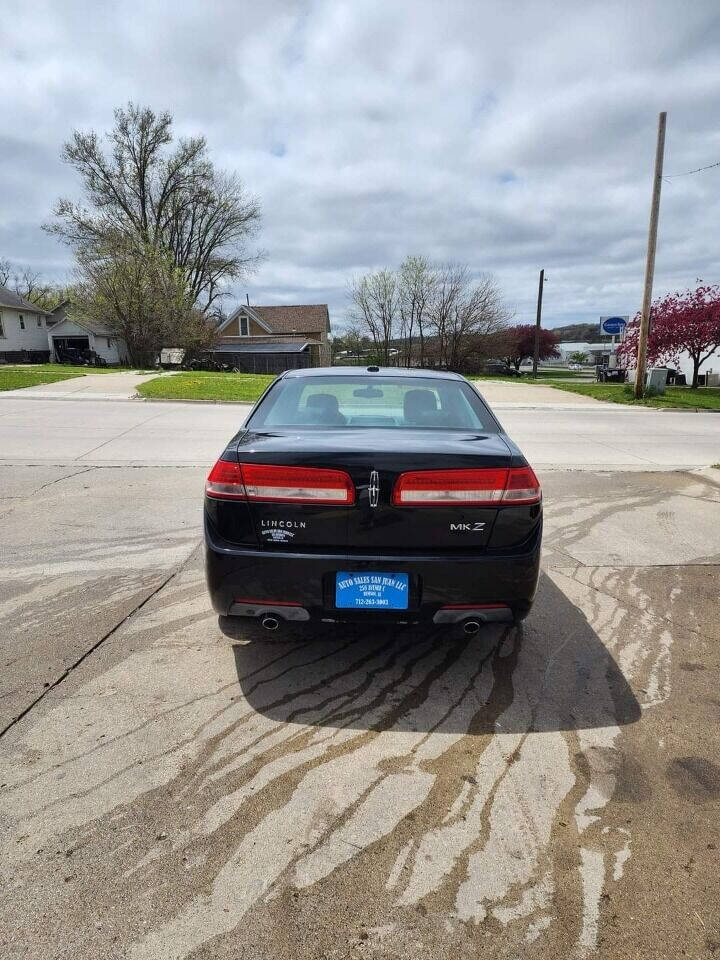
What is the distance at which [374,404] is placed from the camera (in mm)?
3920

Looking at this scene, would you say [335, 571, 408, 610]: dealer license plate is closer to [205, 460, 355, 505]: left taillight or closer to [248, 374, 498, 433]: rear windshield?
[205, 460, 355, 505]: left taillight

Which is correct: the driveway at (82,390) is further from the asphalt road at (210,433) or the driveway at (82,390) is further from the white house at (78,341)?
the white house at (78,341)

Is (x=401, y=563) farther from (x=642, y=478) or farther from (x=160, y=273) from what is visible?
(x=160, y=273)

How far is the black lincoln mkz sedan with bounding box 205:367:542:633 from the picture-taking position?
267 centimetres

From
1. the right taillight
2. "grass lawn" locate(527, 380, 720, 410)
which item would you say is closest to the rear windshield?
the right taillight

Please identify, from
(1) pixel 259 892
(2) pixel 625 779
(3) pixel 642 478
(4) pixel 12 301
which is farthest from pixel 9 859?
(4) pixel 12 301

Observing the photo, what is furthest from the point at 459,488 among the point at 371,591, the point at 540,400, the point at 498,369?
the point at 498,369

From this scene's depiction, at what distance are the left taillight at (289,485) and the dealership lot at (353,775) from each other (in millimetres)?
679

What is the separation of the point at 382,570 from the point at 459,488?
1.70 ft

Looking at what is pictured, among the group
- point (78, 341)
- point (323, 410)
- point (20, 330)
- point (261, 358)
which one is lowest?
point (323, 410)

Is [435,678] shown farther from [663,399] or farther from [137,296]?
[137,296]

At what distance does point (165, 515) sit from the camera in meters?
5.83

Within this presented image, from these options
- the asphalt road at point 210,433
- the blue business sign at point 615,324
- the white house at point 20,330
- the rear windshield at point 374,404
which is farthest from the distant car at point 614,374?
the white house at point 20,330

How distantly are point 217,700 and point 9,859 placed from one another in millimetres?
1014
